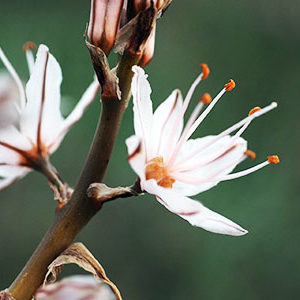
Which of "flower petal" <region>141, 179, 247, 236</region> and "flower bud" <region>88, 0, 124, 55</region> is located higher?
"flower bud" <region>88, 0, 124, 55</region>

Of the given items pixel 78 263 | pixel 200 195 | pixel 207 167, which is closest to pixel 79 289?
pixel 78 263

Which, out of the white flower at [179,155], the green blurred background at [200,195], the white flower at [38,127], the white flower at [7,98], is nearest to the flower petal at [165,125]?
the white flower at [179,155]

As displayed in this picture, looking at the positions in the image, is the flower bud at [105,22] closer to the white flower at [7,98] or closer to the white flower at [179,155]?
the white flower at [179,155]

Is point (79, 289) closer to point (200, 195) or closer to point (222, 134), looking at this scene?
point (222, 134)

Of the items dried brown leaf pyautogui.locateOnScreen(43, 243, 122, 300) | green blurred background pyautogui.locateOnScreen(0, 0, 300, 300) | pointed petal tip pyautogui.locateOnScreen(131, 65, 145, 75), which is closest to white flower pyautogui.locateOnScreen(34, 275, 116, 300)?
dried brown leaf pyautogui.locateOnScreen(43, 243, 122, 300)

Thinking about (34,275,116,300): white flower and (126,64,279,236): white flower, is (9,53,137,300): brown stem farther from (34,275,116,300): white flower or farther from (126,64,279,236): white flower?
(34,275,116,300): white flower

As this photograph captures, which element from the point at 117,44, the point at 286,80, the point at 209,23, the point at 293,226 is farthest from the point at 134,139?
the point at 209,23

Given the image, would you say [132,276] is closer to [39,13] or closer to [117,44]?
[39,13]
